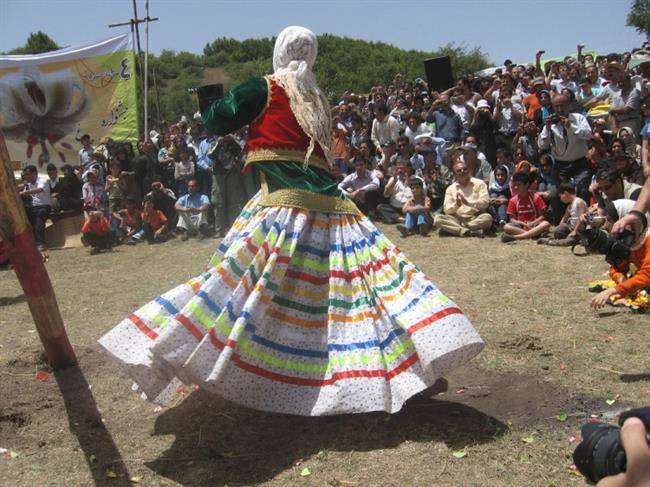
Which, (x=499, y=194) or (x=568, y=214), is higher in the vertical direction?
(x=499, y=194)

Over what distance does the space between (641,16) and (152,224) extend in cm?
4022

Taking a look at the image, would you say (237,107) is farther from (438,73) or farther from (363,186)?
(438,73)

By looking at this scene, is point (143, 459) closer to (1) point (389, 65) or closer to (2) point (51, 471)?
(2) point (51, 471)

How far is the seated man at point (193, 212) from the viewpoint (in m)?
11.8

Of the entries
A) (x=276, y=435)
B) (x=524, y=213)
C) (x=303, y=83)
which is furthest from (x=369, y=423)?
(x=524, y=213)

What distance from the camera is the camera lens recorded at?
1.94 m

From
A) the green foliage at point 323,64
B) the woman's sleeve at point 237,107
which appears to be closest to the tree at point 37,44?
the green foliage at point 323,64

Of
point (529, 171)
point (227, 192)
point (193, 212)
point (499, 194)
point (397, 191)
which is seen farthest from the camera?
point (193, 212)

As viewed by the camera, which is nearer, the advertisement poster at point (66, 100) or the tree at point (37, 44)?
the advertisement poster at point (66, 100)

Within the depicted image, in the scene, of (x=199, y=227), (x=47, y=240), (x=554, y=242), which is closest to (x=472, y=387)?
(x=554, y=242)

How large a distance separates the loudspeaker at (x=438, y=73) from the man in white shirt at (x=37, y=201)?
723cm

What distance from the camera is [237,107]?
3990mm

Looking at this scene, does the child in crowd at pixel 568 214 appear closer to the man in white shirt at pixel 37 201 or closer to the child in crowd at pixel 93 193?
the child in crowd at pixel 93 193

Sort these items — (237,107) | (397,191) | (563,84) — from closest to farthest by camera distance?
1. (237,107)
2. (397,191)
3. (563,84)
